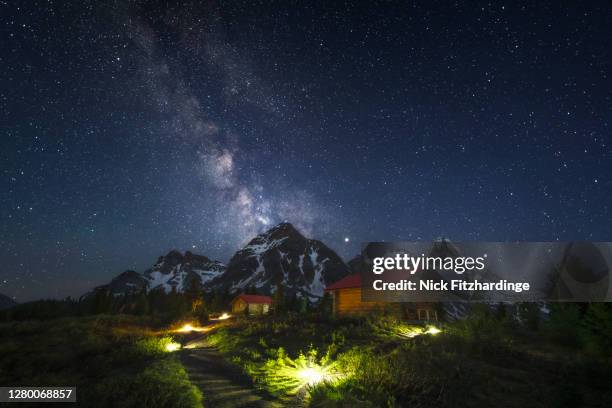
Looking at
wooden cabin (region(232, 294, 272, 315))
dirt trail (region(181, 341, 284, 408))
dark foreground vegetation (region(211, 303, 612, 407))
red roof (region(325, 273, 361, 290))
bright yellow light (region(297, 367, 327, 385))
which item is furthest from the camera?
wooden cabin (region(232, 294, 272, 315))

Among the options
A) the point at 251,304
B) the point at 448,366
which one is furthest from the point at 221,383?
the point at 251,304

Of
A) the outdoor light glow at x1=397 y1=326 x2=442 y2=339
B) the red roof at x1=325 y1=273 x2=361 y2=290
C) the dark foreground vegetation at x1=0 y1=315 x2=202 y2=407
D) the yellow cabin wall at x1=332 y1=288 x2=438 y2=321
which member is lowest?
the dark foreground vegetation at x1=0 y1=315 x2=202 y2=407

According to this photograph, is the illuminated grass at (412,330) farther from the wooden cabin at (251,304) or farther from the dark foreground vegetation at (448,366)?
the wooden cabin at (251,304)

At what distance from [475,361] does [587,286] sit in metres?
17.4

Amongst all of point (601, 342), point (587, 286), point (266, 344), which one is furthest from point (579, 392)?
point (587, 286)

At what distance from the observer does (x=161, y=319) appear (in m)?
40.2

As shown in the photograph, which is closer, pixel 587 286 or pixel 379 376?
pixel 379 376

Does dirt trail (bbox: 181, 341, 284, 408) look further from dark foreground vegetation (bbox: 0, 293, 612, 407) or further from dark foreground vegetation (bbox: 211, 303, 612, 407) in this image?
dark foreground vegetation (bbox: 211, 303, 612, 407)

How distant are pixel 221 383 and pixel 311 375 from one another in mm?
3016

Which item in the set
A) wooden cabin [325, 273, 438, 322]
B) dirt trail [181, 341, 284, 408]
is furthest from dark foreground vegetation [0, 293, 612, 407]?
wooden cabin [325, 273, 438, 322]

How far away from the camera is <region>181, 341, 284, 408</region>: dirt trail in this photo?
819cm

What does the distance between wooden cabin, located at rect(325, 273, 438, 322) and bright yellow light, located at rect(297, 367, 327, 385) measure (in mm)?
13537

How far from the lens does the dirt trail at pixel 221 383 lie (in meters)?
8.19

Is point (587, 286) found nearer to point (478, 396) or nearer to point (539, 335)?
point (539, 335)
